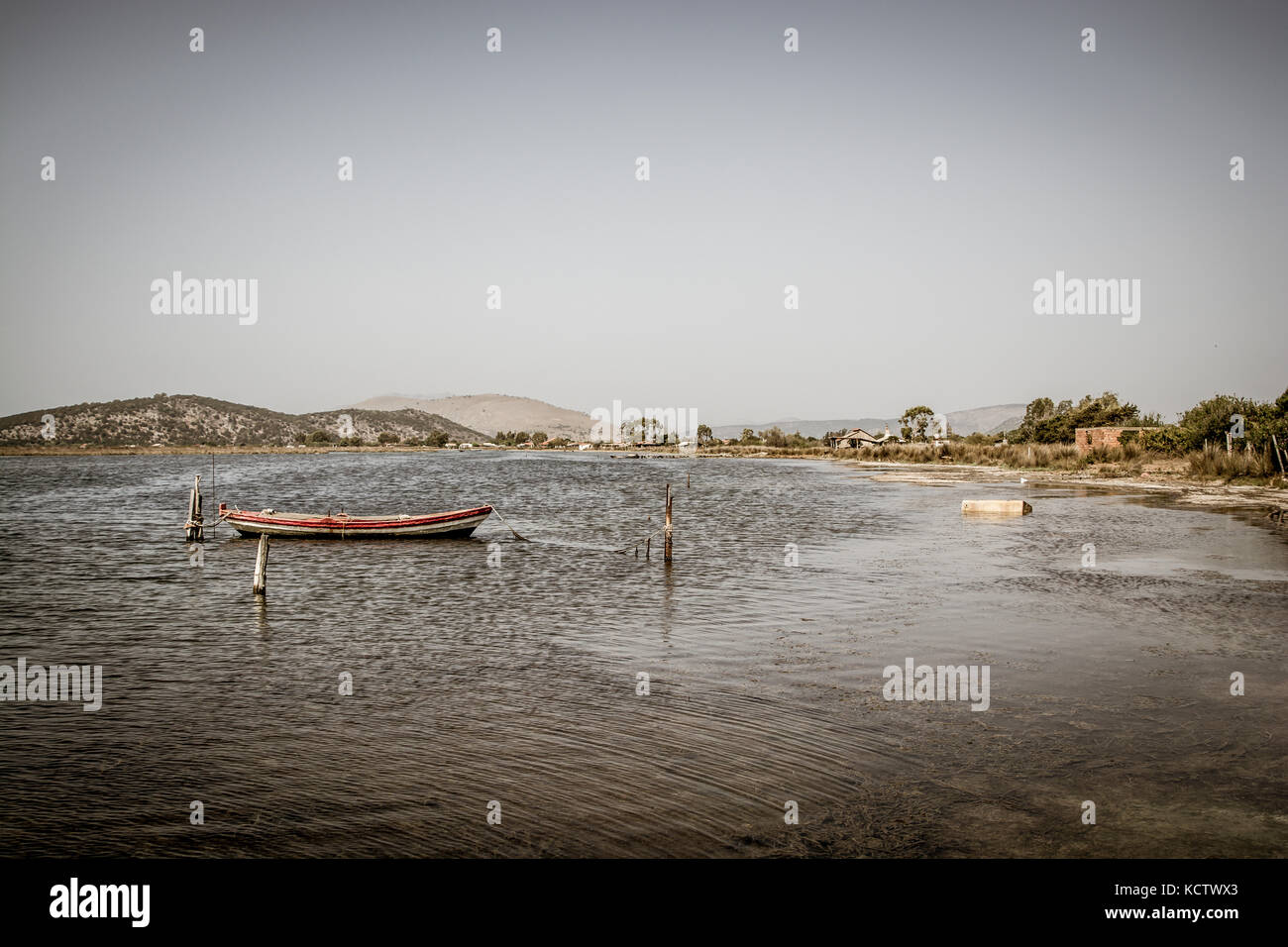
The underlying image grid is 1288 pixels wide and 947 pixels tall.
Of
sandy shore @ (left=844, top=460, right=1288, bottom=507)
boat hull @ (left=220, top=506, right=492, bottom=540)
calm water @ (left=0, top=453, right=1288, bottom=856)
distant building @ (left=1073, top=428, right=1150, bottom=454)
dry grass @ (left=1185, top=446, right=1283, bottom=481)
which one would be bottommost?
calm water @ (left=0, top=453, right=1288, bottom=856)

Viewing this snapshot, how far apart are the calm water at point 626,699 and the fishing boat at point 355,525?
4293mm

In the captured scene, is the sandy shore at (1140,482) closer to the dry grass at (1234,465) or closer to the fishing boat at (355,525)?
the dry grass at (1234,465)

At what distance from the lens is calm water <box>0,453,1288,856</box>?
8.06 m

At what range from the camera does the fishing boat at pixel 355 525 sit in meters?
32.4

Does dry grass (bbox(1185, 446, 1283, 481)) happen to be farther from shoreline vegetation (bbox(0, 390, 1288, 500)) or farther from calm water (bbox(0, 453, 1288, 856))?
calm water (bbox(0, 453, 1288, 856))

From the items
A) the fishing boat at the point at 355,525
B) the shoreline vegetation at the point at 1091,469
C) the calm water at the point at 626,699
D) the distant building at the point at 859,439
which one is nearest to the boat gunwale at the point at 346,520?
the fishing boat at the point at 355,525

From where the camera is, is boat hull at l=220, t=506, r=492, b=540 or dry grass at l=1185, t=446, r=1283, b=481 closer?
boat hull at l=220, t=506, r=492, b=540

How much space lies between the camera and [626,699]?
12.0 metres

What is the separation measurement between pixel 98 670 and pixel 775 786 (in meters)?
11.7

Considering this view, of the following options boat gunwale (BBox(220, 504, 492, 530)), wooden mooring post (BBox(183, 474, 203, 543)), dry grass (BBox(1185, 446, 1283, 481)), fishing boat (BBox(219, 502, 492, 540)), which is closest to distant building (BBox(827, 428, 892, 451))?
dry grass (BBox(1185, 446, 1283, 481))

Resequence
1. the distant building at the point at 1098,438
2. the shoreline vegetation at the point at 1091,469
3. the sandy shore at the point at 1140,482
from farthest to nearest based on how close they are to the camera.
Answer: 1. the distant building at the point at 1098,438
2. the shoreline vegetation at the point at 1091,469
3. the sandy shore at the point at 1140,482
